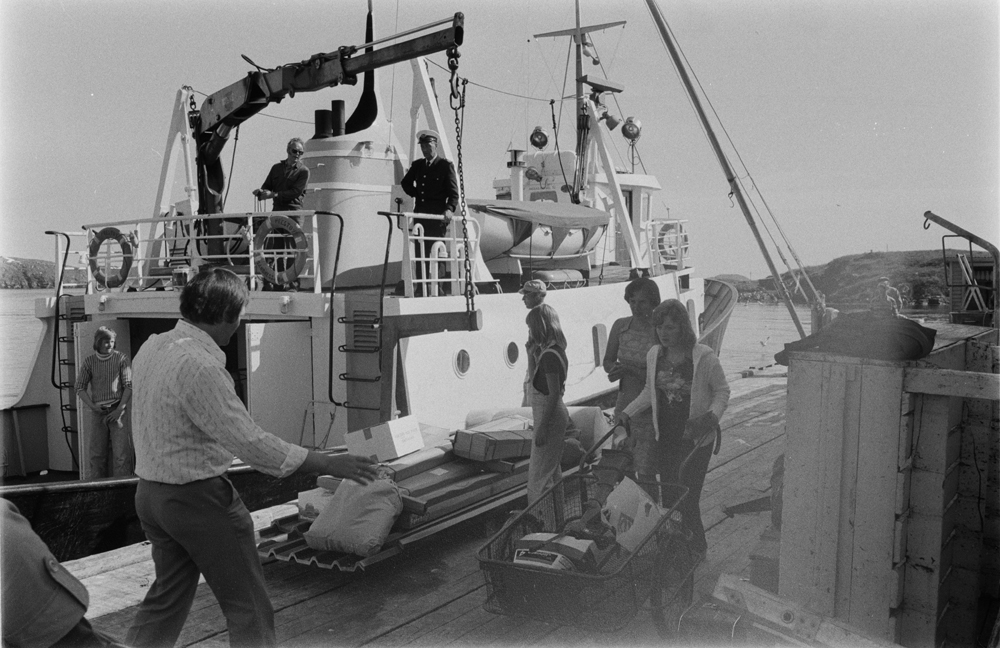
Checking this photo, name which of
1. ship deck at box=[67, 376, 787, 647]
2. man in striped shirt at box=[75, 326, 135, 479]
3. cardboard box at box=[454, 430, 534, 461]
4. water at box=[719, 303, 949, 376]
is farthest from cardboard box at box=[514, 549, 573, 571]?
water at box=[719, 303, 949, 376]

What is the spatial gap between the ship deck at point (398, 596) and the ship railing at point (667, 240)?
9.12 metres

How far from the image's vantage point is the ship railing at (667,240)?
15633 mm

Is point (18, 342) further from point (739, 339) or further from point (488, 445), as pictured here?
point (488, 445)

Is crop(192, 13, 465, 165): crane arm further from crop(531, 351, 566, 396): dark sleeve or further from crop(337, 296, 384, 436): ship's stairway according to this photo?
crop(531, 351, 566, 396): dark sleeve

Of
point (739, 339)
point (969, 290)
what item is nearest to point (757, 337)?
point (739, 339)

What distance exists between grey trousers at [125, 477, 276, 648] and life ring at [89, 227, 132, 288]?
698 centimetres

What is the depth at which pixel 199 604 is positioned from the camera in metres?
4.89

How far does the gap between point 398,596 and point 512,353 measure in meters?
5.01

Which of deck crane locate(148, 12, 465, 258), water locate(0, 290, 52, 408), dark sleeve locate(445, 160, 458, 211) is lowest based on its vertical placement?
water locate(0, 290, 52, 408)

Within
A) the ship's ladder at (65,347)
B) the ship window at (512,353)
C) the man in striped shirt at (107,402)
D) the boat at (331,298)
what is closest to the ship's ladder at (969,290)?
the boat at (331,298)

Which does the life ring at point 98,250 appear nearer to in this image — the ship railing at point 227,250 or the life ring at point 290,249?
the ship railing at point 227,250

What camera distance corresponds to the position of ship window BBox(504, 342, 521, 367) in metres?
9.78

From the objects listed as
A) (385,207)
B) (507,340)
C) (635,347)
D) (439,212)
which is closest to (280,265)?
(385,207)

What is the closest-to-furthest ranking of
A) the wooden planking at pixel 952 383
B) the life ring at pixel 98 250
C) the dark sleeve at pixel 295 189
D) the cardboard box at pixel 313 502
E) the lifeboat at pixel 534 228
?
1. the wooden planking at pixel 952 383
2. the cardboard box at pixel 313 502
3. the dark sleeve at pixel 295 189
4. the life ring at pixel 98 250
5. the lifeboat at pixel 534 228
